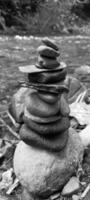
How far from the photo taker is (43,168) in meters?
3.04

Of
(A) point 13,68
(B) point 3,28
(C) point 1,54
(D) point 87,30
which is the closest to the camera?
(A) point 13,68

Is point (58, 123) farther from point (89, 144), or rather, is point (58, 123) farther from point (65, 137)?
point (89, 144)

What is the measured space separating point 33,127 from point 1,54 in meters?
5.87

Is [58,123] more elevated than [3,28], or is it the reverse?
[58,123]

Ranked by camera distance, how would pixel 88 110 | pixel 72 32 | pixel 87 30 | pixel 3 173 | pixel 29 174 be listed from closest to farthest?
pixel 29 174 < pixel 3 173 < pixel 88 110 < pixel 72 32 < pixel 87 30

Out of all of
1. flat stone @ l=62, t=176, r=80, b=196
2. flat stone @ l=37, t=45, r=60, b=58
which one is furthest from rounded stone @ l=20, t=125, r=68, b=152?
flat stone @ l=37, t=45, r=60, b=58

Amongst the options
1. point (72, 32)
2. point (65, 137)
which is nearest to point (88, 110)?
point (65, 137)

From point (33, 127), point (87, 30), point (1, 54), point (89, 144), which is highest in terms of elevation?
point (33, 127)

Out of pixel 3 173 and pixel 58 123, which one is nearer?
pixel 58 123

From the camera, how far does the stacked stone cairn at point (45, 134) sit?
118 inches

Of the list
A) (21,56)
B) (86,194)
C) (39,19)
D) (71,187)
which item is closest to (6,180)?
(71,187)

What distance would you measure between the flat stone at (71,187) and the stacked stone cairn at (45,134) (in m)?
0.05

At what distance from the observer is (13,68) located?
293 inches

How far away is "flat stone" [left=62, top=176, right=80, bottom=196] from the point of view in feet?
10.1
